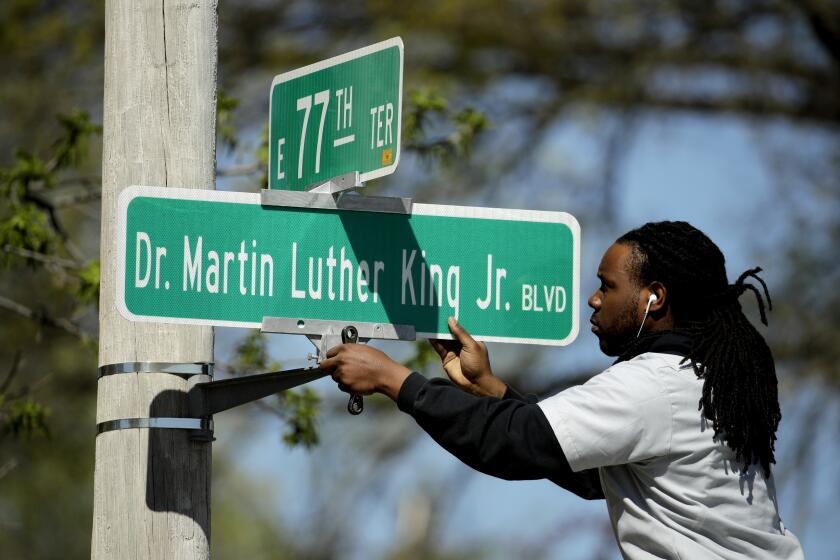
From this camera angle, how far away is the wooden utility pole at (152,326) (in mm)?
3152

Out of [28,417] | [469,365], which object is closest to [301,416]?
[28,417]

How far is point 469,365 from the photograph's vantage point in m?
3.27

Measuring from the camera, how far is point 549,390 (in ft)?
30.8

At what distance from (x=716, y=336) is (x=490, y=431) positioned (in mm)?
597

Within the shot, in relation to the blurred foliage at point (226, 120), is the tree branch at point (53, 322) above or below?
below

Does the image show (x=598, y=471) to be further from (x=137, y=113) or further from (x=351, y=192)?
(x=137, y=113)

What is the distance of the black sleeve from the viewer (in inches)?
119

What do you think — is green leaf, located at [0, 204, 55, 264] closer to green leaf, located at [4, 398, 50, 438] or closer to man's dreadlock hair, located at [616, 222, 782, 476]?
green leaf, located at [4, 398, 50, 438]

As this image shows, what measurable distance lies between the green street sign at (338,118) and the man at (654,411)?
41cm

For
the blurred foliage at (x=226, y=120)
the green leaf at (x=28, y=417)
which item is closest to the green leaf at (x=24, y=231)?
the green leaf at (x=28, y=417)

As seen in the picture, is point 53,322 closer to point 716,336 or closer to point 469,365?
point 469,365

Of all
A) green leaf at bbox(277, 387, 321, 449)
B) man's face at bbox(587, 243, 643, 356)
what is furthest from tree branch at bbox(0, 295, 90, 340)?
man's face at bbox(587, 243, 643, 356)

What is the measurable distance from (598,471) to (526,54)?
6511mm

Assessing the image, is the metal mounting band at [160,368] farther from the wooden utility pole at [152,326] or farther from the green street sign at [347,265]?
the green street sign at [347,265]
